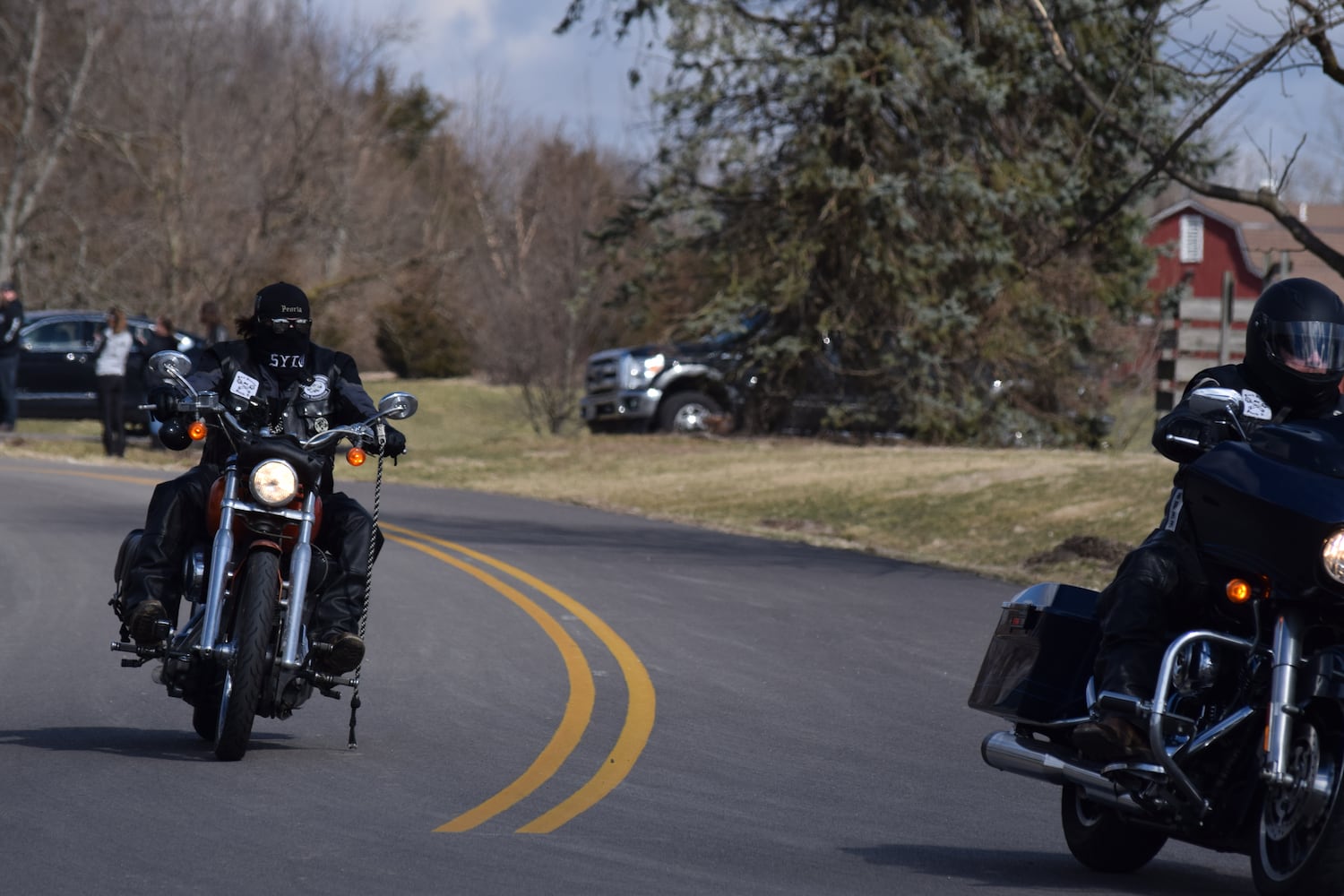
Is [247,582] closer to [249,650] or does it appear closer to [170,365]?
[249,650]

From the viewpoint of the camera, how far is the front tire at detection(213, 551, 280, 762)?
755cm

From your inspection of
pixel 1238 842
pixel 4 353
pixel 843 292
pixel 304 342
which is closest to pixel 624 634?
pixel 304 342

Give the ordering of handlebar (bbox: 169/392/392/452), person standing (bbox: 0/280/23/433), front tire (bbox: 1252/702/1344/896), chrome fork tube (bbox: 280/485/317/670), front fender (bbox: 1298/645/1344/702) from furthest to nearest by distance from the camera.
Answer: person standing (bbox: 0/280/23/433), handlebar (bbox: 169/392/392/452), chrome fork tube (bbox: 280/485/317/670), front fender (bbox: 1298/645/1344/702), front tire (bbox: 1252/702/1344/896)

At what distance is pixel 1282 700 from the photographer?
5242mm

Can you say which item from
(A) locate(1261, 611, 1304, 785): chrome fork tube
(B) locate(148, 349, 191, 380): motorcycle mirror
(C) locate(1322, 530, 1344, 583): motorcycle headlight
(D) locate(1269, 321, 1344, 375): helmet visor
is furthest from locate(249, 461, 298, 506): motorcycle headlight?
(C) locate(1322, 530, 1344, 583): motorcycle headlight

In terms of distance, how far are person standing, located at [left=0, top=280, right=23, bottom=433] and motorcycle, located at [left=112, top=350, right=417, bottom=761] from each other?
2034cm

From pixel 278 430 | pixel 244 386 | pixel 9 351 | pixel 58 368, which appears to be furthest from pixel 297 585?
pixel 58 368

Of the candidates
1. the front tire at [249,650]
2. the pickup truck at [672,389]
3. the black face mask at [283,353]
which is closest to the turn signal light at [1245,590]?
the front tire at [249,650]

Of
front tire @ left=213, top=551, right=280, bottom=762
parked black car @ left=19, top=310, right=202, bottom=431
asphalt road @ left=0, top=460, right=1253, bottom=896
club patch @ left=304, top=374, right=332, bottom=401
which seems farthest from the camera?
parked black car @ left=19, top=310, right=202, bottom=431

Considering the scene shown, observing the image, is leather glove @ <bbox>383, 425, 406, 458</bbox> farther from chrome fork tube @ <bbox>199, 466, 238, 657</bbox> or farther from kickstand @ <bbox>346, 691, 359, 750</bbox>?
kickstand @ <bbox>346, 691, 359, 750</bbox>

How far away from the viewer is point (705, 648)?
460 inches

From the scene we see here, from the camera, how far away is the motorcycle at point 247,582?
25.0ft

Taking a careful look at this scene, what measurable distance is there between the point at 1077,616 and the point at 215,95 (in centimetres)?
4066

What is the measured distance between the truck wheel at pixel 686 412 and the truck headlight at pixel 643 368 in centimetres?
50
